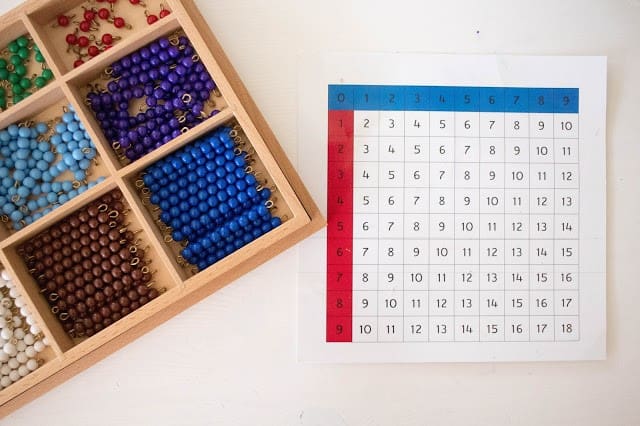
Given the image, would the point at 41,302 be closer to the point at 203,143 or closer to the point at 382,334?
the point at 203,143

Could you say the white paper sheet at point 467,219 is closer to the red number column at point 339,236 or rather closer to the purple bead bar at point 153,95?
the red number column at point 339,236

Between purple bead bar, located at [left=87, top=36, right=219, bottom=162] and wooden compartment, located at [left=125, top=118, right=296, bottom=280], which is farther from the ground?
purple bead bar, located at [left=87, top=36, right=219, bottom=162]

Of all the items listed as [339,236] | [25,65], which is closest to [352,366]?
[339,236]

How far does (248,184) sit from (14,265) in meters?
0.33

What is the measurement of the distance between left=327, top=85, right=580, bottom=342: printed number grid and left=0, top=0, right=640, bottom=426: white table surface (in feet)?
0.21

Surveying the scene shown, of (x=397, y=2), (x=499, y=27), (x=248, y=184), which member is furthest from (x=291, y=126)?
(x=499, y=27)

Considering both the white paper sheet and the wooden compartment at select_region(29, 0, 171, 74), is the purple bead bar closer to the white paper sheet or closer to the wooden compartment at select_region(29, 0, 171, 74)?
the wooden compartment at select_region(29, 0, 171, 74)

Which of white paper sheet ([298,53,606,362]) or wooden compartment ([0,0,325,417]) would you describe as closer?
wooden compartment ([0,0,325,417])

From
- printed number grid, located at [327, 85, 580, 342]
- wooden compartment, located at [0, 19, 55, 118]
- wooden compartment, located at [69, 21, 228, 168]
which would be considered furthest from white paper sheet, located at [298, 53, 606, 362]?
wooden compartment, located at [0, 19, 55, 118]

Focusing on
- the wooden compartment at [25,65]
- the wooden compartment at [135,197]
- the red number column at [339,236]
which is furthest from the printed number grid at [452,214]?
the wooden compartment at [25,65]

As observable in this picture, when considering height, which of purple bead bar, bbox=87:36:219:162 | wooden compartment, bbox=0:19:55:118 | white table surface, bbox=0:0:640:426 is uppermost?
wooden compartment, bbox=0:19:55:118

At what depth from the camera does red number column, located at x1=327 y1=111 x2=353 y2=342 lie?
77cm

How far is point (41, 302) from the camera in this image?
0.70 m

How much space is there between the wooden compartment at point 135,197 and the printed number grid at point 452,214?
0.39ft
